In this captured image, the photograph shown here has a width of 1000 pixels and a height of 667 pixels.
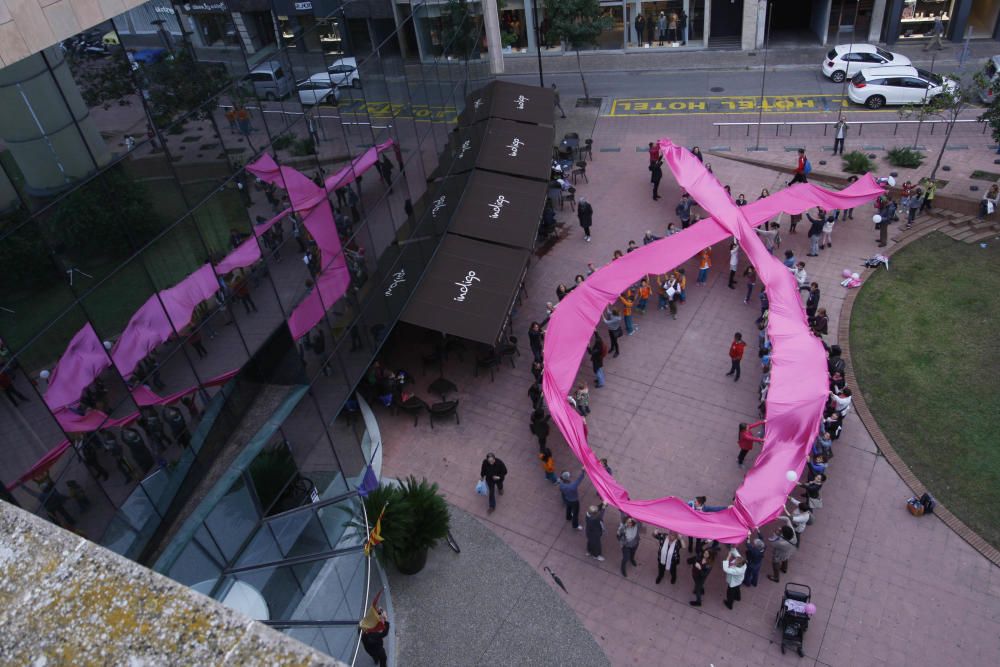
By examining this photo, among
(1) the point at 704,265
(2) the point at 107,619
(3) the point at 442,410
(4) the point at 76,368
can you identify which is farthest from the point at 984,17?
(2) the point at 107,619

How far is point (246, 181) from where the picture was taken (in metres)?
14.3

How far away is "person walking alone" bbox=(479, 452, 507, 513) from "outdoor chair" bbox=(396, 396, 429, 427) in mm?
3015

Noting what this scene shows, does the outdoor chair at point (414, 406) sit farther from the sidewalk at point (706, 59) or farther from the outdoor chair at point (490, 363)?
the sidewalk at point (706, 59)

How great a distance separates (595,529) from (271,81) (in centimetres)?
1057

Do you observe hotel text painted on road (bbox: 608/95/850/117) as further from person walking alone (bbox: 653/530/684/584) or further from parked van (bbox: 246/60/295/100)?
person walking alone (bbox: 653/530/684/584)

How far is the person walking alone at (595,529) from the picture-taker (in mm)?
15000

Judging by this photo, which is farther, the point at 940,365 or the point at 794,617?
the point at 940,365

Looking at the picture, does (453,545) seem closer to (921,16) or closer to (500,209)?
(500,209)

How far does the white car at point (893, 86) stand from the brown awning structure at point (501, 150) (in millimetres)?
13820

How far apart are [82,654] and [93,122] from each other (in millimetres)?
9698

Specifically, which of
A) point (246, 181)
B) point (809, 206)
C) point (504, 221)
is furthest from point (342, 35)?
point (809, 206)

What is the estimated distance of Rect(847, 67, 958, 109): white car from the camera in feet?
99.2

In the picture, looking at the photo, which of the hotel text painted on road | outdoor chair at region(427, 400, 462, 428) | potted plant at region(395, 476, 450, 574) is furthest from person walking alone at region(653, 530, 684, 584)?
the hotel text painted on road

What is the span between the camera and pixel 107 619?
148 inches
